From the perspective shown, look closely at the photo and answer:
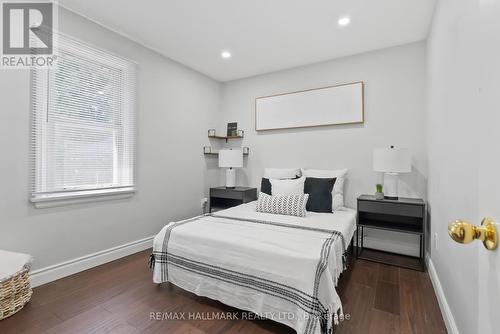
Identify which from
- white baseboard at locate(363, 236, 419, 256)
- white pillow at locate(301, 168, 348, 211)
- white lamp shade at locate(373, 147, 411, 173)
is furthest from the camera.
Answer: white pillow at locate(301, 168, 348, 211)

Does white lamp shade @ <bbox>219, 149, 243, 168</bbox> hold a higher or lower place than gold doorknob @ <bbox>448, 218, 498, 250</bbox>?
higher

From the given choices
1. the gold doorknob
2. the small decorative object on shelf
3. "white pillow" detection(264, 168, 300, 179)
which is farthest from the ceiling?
the gold doorknob

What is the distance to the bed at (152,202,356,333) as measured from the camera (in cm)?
145

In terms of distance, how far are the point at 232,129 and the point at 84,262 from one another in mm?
2831

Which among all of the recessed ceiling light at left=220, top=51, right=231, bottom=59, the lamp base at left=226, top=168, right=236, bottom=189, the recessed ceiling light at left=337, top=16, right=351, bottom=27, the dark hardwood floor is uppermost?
the recessed ceiling light at left=220, top=51, right=231, bottom=59

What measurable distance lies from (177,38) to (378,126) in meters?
2.78

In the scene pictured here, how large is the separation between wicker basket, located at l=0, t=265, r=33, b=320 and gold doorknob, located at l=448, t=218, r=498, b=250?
8.37ft

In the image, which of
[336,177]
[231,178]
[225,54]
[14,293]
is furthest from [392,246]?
[14,293]

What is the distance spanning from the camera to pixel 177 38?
288 centimetres

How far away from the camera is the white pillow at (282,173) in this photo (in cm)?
338

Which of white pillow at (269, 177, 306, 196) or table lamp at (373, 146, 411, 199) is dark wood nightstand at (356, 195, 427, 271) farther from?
white pillow at (269, 177, 306, 196)

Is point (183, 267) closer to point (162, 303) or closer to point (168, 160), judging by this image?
point (162, 303)

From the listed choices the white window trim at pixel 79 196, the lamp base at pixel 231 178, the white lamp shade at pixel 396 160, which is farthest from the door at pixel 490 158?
the lamp base at pixel 231 178

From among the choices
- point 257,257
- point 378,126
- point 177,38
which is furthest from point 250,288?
point 177,38
